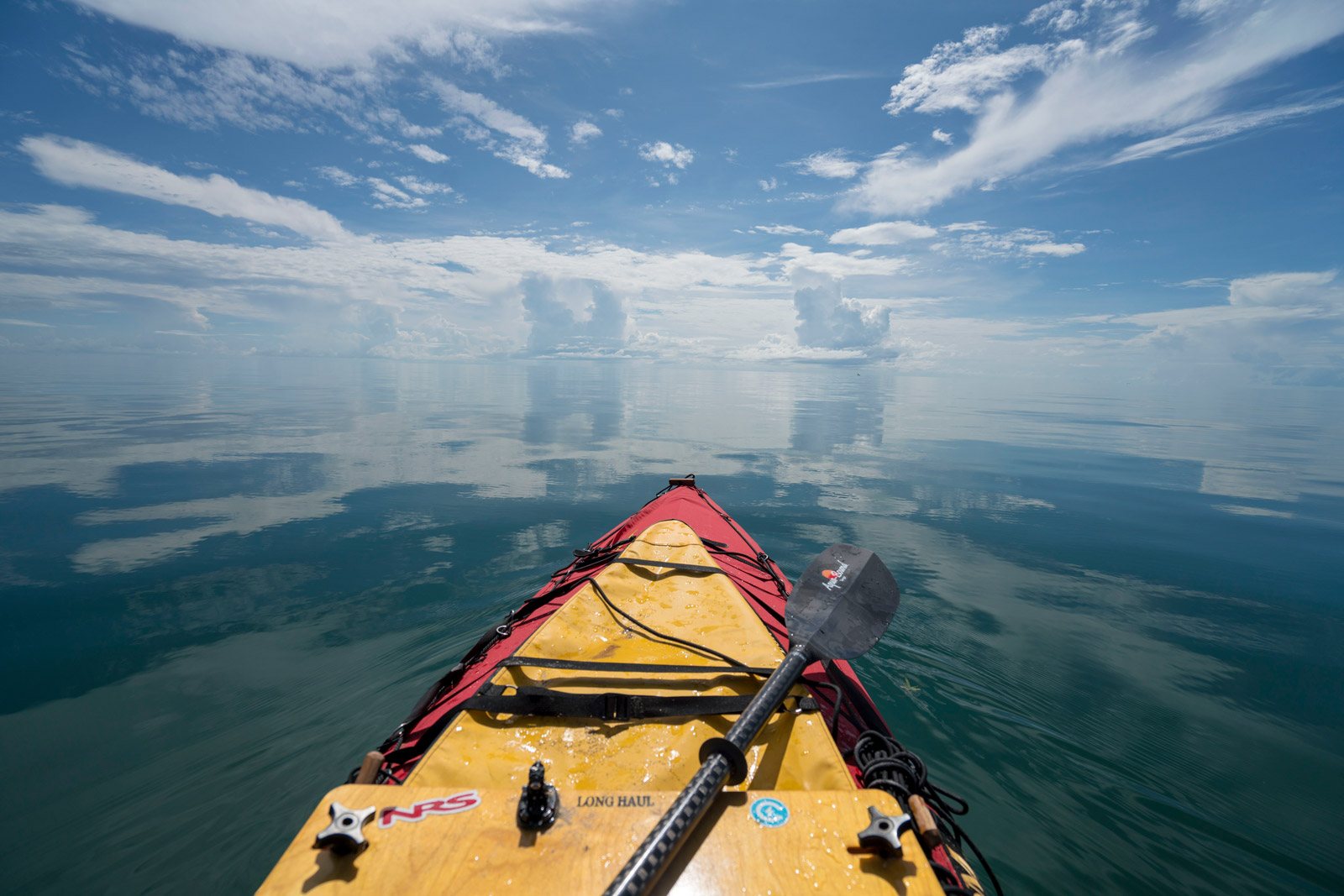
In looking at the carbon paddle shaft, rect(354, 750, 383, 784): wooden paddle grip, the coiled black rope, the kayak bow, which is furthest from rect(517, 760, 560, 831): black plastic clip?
the coiled black rope

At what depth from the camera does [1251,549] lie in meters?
8.83

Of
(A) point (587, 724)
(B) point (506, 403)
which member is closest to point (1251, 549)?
(A) point (587, 724)

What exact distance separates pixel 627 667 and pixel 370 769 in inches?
48.7

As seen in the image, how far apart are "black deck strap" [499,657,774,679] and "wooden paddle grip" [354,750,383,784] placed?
2.50 ft

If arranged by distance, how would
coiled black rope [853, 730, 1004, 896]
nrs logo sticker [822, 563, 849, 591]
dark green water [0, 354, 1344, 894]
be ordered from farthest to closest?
nrs logo sticker [822, 563, 849, 591], dark green water [0, 354, 1344, 894], coiled black rope [853, 730, 1004, 896]

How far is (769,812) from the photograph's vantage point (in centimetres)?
179

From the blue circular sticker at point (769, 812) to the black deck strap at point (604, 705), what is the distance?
2.14 ft

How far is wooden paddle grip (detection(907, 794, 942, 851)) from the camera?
1728 mm

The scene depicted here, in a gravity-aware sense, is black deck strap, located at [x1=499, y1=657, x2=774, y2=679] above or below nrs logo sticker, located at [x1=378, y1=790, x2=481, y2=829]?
below

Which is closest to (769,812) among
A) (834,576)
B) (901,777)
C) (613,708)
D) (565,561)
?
(901,777)

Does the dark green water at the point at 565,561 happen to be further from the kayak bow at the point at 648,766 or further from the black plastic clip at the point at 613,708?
the black plastic clip at the point at 613,708

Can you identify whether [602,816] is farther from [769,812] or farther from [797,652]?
[797,652]

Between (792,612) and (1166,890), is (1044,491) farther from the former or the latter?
(792,612)

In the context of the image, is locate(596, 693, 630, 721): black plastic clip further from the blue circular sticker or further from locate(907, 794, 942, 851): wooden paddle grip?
locate(907, 794, 942, 851): wooden paddle grip
